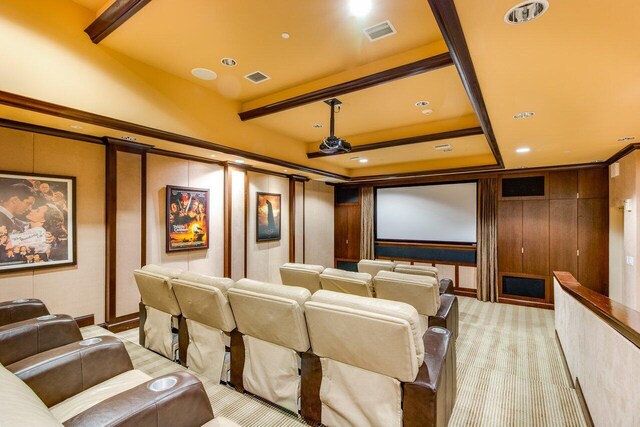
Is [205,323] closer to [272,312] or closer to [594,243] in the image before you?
Answer: [272,312]

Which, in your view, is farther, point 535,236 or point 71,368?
point 535,236

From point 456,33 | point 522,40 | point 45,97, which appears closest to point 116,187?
point 45,97

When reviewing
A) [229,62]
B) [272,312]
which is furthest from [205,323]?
[229,62]

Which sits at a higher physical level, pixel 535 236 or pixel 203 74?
pixel 203 74

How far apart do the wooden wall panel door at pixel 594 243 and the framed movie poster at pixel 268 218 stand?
576 centimetres

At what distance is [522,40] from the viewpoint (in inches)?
68.3

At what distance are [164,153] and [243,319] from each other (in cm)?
307

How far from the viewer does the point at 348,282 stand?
321 centimetres

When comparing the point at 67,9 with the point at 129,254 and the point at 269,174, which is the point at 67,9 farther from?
the point at 269,174

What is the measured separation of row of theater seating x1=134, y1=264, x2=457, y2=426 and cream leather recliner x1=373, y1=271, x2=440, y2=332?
0.4 inches

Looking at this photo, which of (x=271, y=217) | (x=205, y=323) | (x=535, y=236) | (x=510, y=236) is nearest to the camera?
(x=205, y=323)

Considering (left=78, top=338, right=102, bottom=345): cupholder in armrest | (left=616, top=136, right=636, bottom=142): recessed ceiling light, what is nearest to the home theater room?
(left=78, top=338, right=102, bottom=345): cupholder in armrest

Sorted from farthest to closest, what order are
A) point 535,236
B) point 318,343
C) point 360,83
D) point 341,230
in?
point 341,230
point 535,236
point 360,83
point 318,343

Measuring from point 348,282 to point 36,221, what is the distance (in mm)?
3449
